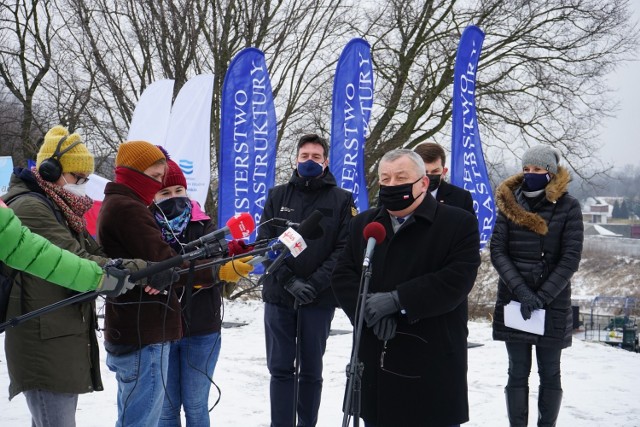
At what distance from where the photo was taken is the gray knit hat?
13.7 ft

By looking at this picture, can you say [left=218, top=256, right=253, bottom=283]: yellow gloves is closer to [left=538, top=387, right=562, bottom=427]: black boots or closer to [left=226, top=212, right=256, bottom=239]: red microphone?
[left=226, top=212, right=256, bottom=239]: red microphone

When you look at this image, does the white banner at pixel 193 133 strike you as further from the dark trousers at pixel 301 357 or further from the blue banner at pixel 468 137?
the dark trousers at pixel 301 357

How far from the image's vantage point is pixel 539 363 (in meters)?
4.13

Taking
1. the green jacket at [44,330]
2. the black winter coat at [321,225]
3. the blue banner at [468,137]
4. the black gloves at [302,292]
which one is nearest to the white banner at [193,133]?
the blue banner at [468,137]

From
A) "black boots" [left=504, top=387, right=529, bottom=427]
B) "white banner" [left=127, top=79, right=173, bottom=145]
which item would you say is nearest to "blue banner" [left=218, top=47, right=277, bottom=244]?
"white banner" [left=127, top=79, right=173, bottom=145]

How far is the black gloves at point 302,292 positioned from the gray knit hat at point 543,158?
5.86ft

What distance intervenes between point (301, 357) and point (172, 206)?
4.44 ft

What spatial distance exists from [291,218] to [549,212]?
1.80 metres

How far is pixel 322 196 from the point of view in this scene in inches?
166

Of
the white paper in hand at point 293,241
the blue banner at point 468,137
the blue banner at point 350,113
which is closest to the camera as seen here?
the white paper in hand at point 293,241

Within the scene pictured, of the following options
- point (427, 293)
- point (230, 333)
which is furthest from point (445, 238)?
point (230, 333)

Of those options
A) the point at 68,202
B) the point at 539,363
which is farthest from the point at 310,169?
the point at 539,363

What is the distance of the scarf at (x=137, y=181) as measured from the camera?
3012 mm

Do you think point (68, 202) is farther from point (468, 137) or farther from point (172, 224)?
point (468, 137)
